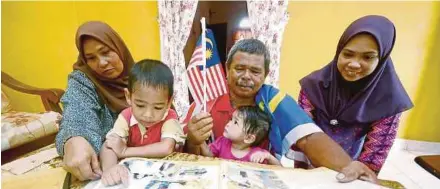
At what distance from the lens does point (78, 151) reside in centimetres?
77

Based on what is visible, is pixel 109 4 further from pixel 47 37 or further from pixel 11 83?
pixel 11 83

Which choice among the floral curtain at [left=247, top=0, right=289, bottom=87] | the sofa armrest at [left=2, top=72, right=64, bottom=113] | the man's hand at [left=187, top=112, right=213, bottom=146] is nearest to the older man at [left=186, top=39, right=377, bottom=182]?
the man's hand at [left=187, top=112, right=213, bottom=146]

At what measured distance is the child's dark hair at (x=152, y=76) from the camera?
0.83m

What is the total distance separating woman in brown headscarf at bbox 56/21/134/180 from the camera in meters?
0.87

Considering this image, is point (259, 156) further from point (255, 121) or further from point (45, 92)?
point (45, 92)

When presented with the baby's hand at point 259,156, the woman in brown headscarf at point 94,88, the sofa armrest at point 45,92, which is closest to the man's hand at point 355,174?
the baby's hand at point 259,156

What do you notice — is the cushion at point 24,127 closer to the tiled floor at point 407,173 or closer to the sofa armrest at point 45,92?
the sofa armrest at point 45,92

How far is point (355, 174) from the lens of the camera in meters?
0.75

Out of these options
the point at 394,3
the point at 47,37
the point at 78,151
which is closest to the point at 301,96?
the point at 78,151

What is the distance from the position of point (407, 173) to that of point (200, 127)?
2406 millimetres

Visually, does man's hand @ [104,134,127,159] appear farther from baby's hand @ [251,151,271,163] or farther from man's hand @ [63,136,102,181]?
baby's hand @ [251,151,271,163]

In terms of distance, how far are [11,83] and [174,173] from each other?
2.14 meters

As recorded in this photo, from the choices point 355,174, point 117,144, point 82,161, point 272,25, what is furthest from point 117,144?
point 272,25

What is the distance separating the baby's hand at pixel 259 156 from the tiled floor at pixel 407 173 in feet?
5.58
